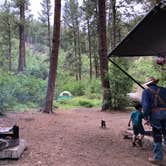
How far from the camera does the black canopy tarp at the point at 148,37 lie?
16.8 feet

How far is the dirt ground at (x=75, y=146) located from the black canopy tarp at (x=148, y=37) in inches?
81.3

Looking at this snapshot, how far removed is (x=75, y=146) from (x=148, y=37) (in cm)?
274

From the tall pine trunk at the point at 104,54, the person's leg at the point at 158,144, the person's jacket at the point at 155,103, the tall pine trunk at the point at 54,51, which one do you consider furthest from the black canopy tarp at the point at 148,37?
the tall pine trunk at the point at 104,54

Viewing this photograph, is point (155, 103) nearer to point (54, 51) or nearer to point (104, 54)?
point (54, 51)

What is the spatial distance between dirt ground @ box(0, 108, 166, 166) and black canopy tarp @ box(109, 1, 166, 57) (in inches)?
81.3

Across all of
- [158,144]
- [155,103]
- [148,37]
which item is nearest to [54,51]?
[148,37]

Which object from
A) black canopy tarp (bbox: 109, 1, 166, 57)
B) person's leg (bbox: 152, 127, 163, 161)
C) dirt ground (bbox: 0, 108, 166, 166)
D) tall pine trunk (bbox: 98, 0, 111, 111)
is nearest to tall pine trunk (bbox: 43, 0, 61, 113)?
dirt ground (bbox: 0, 108, 166, 166)

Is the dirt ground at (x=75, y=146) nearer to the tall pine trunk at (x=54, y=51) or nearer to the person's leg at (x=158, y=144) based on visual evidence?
the person's leg at (x=158, y=144)

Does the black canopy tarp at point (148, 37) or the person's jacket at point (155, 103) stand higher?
the black canopy tarp at point (148, 37)

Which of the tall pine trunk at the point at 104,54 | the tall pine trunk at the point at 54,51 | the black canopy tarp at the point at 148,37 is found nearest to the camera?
the black canopy tarp at the point at 148,37

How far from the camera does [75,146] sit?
18.9 feet

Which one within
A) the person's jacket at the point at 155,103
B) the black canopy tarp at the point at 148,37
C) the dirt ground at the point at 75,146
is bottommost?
the dirt ground at the point at 75,146

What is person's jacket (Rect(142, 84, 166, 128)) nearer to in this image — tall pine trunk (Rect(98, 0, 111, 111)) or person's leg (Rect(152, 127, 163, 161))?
person's leg (Rect(152, 127, 163, 161))

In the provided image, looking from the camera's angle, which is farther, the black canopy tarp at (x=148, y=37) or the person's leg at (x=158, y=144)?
the black canopy tarp at (x=148, y=37)
